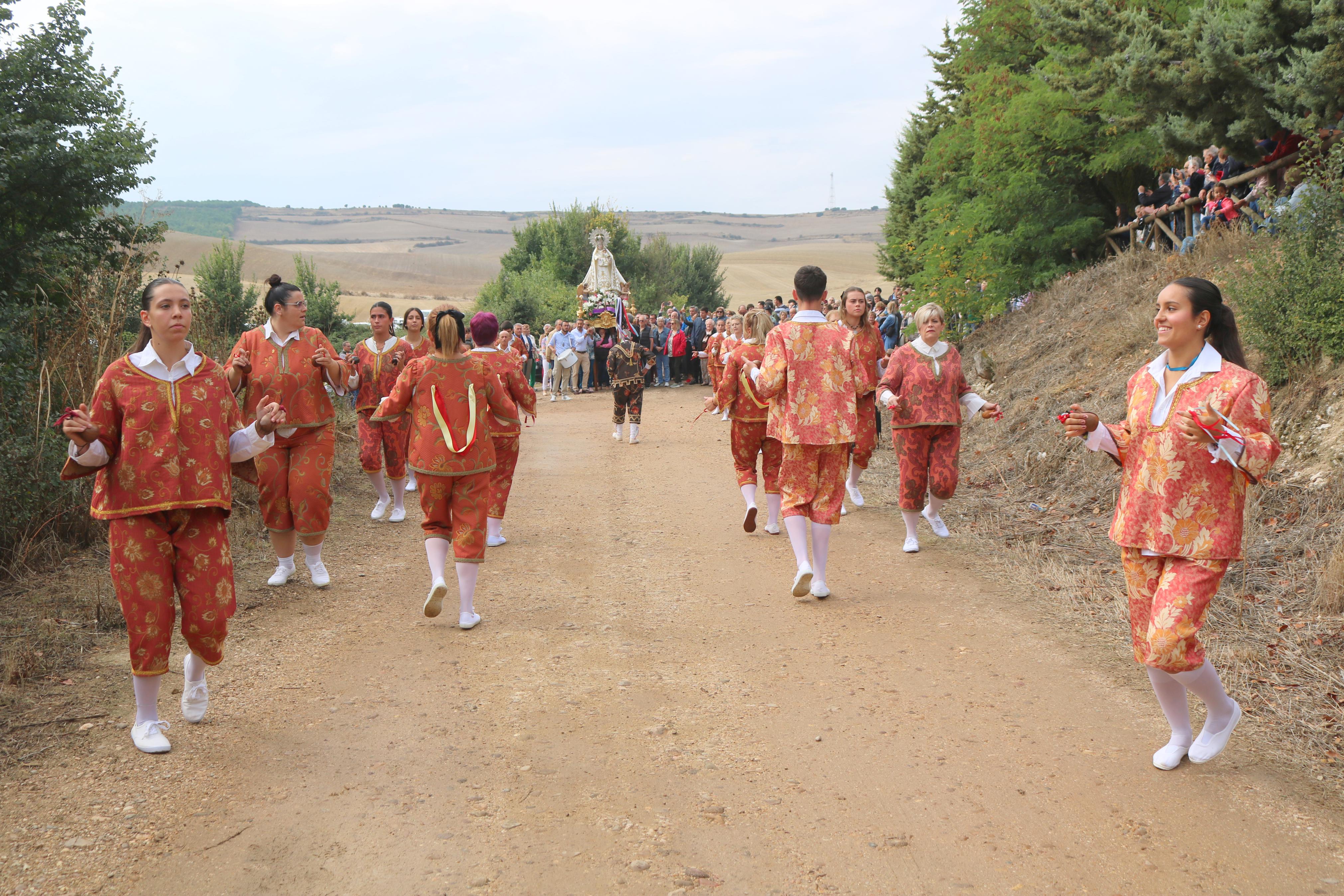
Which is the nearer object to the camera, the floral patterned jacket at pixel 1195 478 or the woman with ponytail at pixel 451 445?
the floral patterned jacket at pixel 1195 478

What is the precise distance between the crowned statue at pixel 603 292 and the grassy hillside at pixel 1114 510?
13.8 metres

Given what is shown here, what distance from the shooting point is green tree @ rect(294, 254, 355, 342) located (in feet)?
99.1

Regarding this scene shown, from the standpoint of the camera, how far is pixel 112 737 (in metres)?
4.64

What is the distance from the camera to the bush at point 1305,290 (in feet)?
27.9

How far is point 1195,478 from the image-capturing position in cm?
392

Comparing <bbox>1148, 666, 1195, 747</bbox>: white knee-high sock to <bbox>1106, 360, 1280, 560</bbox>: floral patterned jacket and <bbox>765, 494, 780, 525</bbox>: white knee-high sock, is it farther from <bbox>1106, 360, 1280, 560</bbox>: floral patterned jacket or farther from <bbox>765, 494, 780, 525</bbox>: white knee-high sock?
<bbox>765, 494, 780, 525</bbox>: white knee-high sock

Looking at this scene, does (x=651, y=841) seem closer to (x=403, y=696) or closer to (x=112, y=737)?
(x=403, y=696)

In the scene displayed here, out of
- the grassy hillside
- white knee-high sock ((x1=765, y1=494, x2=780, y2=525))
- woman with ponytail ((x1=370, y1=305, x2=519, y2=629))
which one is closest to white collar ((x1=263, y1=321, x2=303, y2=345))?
woman with ponytail ((x1=370, y1=305, x2=519, y2=629))

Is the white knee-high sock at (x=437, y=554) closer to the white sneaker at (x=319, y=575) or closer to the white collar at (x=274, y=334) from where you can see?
the white sneaker at (x=319, y=575)

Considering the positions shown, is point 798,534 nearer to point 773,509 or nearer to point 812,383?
point 812,383

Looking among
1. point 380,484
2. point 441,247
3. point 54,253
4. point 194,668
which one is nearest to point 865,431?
point 380,484

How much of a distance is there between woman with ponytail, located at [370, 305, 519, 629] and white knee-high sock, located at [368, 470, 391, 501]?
3443 mm

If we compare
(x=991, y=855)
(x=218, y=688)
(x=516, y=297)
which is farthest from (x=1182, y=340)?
(x=516, y=297)

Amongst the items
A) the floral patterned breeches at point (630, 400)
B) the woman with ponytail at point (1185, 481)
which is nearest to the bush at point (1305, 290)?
the woman with ponytail at point (1185, 481)
